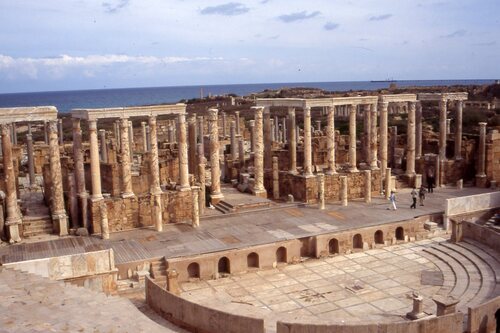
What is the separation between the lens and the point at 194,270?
65.8 ft

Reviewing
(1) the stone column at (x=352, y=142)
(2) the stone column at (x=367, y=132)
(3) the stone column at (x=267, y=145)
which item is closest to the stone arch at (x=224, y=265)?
(3) the stone column at (x=267, y=145)

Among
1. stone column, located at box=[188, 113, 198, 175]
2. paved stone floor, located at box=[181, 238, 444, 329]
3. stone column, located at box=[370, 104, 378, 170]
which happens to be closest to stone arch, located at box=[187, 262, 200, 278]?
paved stone floor, located at box=[181, 238, 444, 329]

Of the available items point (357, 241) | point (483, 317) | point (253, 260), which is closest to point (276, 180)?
point (357, 241)

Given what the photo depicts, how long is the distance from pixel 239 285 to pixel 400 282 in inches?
219

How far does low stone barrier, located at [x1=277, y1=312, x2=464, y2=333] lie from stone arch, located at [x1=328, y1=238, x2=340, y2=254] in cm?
838

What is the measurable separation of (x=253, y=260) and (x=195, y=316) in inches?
254

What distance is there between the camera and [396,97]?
100 feet

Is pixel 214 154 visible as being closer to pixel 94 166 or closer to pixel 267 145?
pixel 267 145

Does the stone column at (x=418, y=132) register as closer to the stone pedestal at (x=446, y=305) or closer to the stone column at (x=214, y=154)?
the stone column at (x=214, y=154)

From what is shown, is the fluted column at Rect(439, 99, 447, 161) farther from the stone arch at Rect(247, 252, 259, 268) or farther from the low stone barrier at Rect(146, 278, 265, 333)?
the low stone barrier at Rect(146, 278, 265, 333)

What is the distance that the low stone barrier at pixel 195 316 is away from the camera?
45.0 feet

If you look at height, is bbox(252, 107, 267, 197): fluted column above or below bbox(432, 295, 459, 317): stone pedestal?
above

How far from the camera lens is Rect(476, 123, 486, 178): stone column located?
1205 inches

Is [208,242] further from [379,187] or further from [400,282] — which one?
[379,187]
